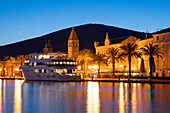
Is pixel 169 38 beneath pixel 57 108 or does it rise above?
above

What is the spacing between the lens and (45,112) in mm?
26031

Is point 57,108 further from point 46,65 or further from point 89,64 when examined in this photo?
point 89,64

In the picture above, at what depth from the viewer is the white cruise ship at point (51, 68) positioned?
8419 cm

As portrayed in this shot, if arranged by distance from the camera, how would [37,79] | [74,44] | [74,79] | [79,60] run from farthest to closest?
[74,44] → [79,60] → [37,79] → [74,79]

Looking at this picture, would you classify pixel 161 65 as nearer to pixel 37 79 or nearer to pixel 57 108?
pixel 37 79

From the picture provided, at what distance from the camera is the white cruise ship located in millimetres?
84188

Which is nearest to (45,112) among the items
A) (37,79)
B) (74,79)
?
(74,79)

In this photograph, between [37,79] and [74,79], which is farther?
[37,79]

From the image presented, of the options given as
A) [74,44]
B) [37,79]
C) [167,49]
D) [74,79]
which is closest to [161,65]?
[167,49]

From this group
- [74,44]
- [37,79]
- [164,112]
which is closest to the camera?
[164,112]

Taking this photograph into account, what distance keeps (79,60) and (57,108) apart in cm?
8053

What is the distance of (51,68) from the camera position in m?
85.1

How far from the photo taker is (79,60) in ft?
357

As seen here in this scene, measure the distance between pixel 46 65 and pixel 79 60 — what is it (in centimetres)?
2314
